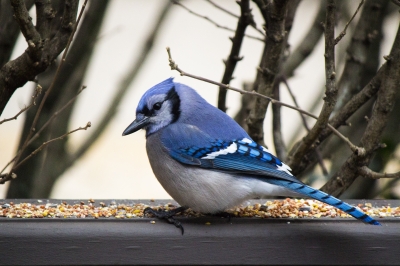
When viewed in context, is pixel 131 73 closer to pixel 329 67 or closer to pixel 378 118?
Answer: pixel 378 118

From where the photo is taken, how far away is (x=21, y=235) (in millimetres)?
2260

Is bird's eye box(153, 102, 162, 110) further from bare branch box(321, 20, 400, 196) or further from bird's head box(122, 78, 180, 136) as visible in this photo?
bare branch box(321, 20, 400, 196)

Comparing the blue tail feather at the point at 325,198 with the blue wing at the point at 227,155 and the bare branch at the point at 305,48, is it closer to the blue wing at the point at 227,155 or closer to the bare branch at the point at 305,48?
the blue wing at the point at 227,155

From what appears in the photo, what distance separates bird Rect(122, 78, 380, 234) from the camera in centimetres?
271

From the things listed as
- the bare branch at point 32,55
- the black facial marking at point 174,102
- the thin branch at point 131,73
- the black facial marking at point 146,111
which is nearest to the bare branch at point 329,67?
the black facial marking at point 174,102

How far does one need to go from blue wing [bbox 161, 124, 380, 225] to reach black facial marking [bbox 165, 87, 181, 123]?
3.1 inches

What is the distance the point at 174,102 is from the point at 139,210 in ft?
1.83

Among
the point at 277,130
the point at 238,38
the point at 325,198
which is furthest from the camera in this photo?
the point at 277,130

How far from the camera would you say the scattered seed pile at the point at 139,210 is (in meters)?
2.62

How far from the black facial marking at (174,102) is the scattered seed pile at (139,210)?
42 cm

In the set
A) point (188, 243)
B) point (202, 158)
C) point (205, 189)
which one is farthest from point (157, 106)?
point (188, 243)

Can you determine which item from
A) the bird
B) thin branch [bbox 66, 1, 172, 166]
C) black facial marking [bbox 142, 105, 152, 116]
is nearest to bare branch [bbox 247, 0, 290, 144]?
the bird

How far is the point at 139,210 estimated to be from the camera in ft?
9.10

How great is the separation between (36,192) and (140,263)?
178 cm
